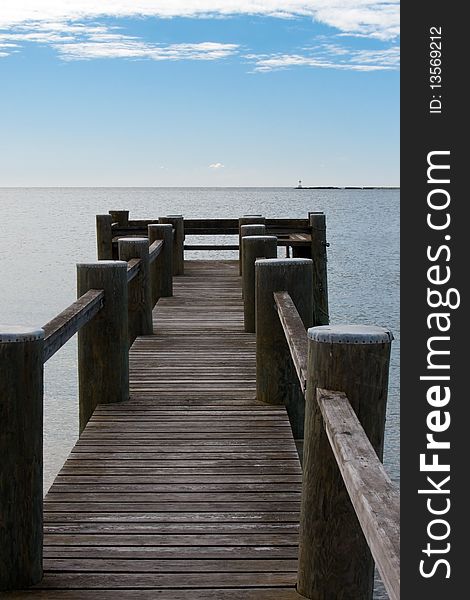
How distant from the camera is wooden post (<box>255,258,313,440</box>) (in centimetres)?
618

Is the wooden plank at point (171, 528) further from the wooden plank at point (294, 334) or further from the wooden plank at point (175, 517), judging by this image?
the wooden plank at point (294, 334)

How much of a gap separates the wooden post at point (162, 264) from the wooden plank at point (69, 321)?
5127 mm

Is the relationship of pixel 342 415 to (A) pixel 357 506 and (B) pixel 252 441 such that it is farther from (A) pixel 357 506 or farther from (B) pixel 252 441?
(B) pixel 252 441

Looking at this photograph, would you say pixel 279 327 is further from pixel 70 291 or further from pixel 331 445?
pixel 70 291

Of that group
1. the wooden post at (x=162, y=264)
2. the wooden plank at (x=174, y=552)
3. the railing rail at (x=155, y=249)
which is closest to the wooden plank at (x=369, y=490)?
the wooden plank at (x=174, y=552)

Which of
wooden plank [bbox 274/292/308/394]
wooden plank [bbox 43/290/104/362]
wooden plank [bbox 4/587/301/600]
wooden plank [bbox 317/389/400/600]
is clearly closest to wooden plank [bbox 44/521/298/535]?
wooden plank [bbox 4/587/301/600]

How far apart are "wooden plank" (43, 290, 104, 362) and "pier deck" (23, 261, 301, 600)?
2.43 feet

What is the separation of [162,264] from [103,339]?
16.8ft

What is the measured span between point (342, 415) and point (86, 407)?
3.34 meters

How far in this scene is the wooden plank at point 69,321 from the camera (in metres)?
4.19

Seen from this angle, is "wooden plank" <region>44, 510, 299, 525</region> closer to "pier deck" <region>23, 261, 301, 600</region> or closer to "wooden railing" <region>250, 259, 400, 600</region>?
"pier deck" <region>23, 261, 301, 600</region>

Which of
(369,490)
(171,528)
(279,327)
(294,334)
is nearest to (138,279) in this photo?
(279,327)

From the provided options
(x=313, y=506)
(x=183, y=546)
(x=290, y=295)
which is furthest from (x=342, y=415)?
(x=290, y=295)

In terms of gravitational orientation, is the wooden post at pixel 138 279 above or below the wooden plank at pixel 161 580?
above
